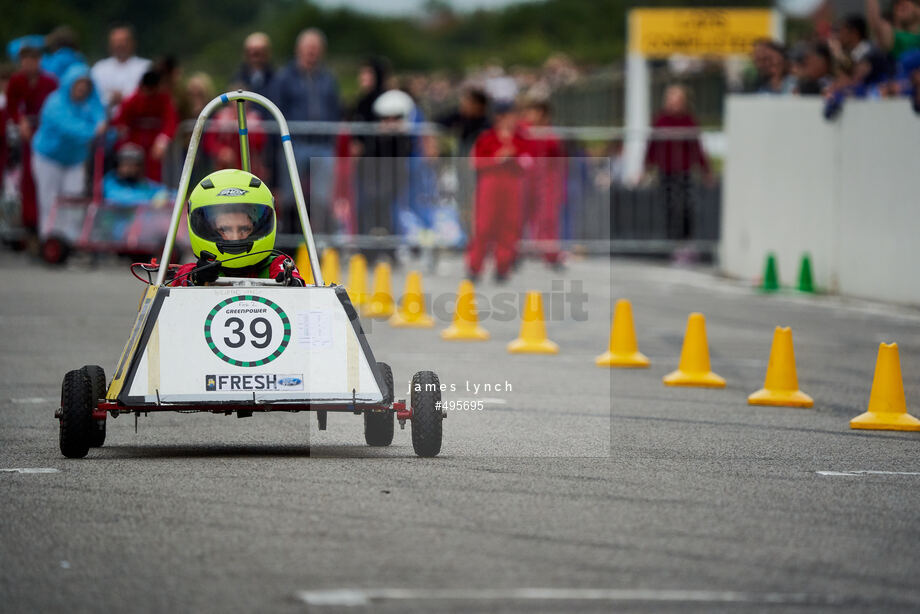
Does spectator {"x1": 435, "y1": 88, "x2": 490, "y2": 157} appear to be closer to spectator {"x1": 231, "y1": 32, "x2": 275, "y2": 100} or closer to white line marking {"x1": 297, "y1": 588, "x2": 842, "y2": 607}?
spectator {"x1": 231, "y1": 32, "x2": 275, "y2": 100}

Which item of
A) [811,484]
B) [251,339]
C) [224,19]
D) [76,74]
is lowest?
[811,484]

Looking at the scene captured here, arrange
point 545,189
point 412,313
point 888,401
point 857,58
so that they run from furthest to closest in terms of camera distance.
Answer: point 545,189 < point 857,58 < point 412,313 < point 888,401

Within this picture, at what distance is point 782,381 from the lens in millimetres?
11273

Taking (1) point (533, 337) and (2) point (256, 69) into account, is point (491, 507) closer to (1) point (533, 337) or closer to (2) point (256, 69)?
(1) point (533, 337)

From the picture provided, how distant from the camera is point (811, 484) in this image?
813 cm

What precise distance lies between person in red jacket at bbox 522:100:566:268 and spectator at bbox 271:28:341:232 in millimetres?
2496

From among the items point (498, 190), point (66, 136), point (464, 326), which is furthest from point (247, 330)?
point (66, 136)

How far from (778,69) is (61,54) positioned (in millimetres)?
8971

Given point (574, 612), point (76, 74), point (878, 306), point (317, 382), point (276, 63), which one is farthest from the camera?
point (276, 63)

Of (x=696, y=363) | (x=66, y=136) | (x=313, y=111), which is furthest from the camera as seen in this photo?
(x=313, y=111)

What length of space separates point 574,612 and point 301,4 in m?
96.5

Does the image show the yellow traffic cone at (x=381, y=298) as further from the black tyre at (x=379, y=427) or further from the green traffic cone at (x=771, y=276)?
the black tyre at (x=379, y=427)

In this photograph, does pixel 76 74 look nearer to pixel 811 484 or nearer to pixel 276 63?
pixel 811 484

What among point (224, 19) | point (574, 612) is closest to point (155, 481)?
point (574, 612)
